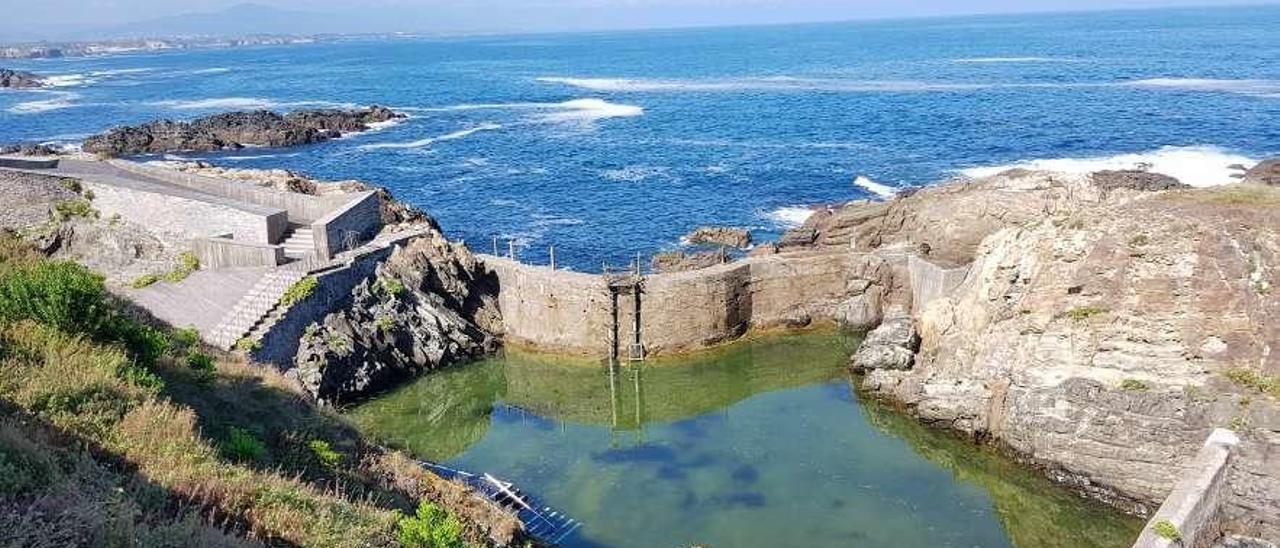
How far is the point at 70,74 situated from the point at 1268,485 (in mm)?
179324

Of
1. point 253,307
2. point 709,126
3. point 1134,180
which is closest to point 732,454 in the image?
point 253,307

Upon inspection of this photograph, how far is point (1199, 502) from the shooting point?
16062 mm

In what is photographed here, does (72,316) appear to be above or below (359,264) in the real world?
above

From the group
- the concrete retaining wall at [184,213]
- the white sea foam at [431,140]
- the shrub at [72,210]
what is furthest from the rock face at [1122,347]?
the white sea foam at [431,140]

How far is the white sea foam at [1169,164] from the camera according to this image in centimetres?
4634

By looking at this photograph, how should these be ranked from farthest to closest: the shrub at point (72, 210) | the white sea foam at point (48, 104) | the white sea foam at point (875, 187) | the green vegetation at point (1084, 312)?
the white sea foam at point (48, 104)
the white sea foam at point (875, 187)
the shrub at point (72, 210)
the green vegetation at point (1084, 312)

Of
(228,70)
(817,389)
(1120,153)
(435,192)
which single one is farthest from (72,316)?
(228,70)

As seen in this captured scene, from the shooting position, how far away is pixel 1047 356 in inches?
822

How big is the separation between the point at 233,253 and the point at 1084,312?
2148cm

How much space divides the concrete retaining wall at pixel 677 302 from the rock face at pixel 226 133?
4654cm

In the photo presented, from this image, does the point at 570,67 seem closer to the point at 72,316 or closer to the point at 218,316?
the point at 218,316

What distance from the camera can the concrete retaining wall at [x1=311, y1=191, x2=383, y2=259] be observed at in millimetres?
26250

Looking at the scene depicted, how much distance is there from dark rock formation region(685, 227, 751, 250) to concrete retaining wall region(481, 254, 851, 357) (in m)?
7.87

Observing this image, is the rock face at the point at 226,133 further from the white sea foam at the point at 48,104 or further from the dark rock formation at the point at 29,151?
the white sea foam at the point at 48,104
